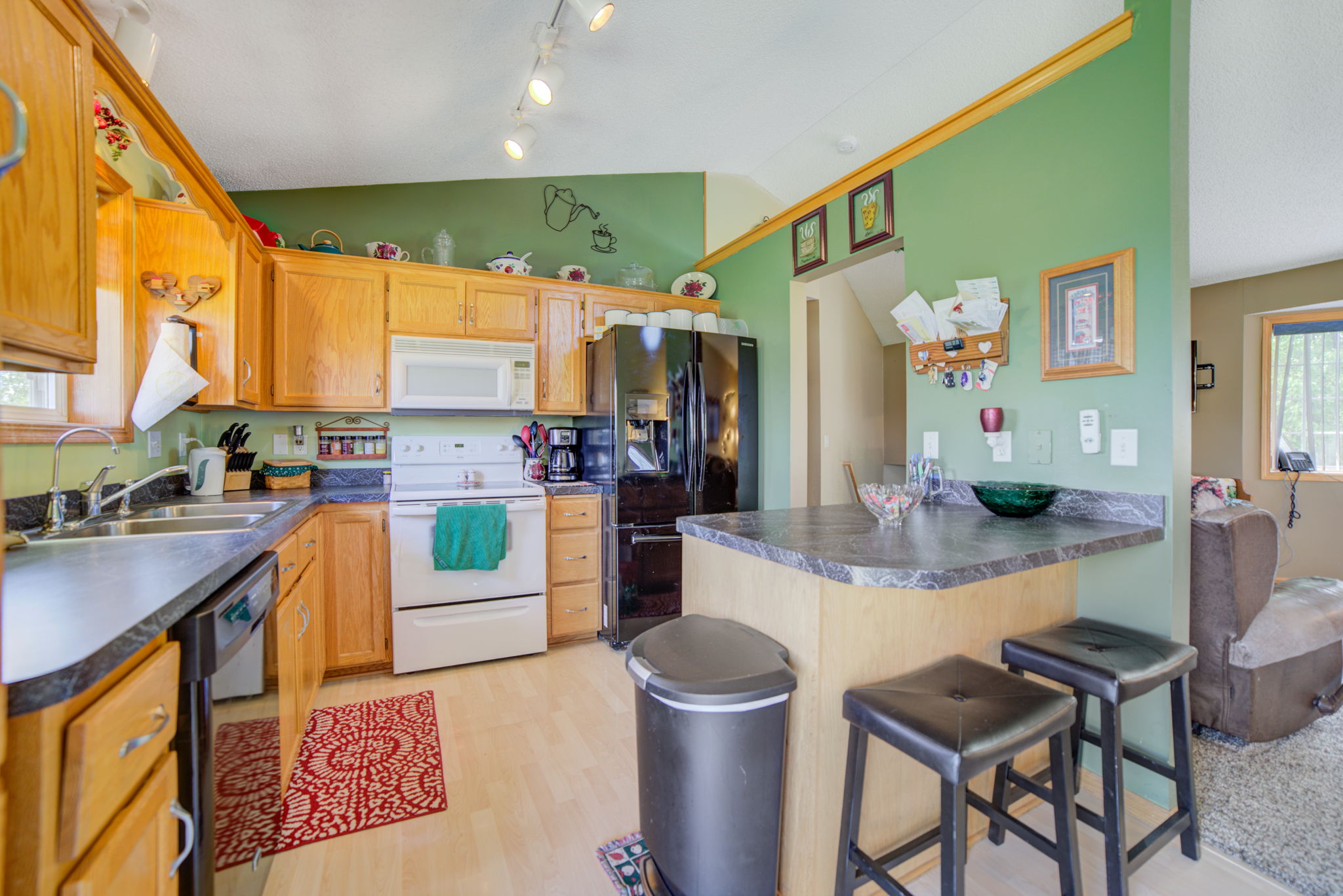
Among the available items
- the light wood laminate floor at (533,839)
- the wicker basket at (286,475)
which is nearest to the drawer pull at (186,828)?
the light wood laminate floor at (533,839)

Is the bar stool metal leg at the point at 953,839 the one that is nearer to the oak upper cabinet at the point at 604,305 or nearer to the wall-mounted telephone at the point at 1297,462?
the oak upper cabinet at the point at 604,305

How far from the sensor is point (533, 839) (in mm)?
1613

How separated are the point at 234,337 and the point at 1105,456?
130 inches

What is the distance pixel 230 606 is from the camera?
3.53 ft

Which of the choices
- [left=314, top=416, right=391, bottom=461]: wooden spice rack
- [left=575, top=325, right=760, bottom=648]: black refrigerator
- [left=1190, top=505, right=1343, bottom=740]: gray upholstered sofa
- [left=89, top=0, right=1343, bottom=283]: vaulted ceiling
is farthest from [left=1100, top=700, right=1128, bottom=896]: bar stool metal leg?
[left=314, top=416, right=391, bottom=461]: wooden spice rack

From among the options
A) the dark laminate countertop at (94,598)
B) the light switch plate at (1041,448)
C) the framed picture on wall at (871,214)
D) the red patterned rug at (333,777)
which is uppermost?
the framed picture on wall at (871,214)

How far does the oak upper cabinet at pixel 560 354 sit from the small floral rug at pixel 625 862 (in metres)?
2.29

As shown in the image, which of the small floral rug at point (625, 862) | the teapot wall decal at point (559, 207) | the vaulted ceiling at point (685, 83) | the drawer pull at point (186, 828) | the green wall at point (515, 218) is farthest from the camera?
the teapot wall decal at point (559, 207)

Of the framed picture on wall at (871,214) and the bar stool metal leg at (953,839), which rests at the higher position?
the framed picture on wall at (871,214)

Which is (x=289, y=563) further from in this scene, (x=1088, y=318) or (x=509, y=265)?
(x=1088, y=318)

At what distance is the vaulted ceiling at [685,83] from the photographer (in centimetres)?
197

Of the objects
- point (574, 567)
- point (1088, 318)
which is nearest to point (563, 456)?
point (574, 567)

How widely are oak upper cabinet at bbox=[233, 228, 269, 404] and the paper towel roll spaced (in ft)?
1.13

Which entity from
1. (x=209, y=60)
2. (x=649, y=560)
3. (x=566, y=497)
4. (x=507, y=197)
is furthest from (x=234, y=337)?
(x=649, y=560)
